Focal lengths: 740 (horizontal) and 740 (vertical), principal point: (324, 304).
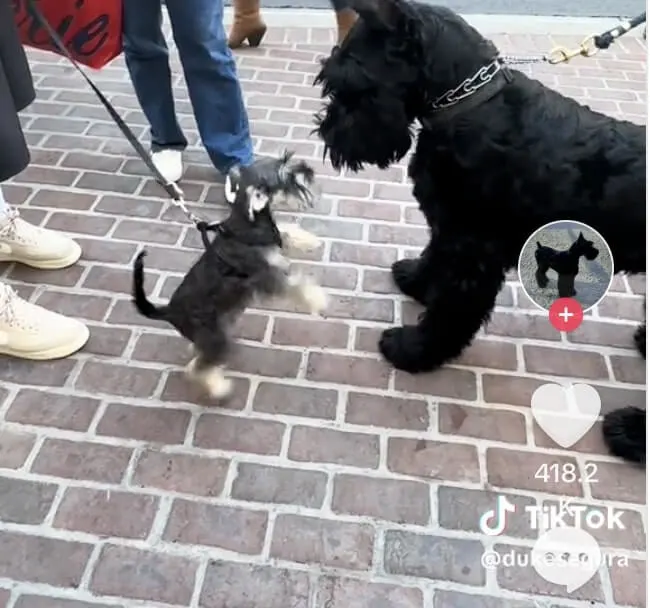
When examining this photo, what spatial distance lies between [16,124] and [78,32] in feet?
2.65

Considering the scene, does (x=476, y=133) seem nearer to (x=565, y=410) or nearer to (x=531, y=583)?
(x=565, y=410)

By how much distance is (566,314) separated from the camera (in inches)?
88.4

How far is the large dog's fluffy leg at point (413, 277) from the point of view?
8.59 ft

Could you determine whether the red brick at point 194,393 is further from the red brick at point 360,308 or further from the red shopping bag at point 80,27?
→ the red shopping bag at point 80,27

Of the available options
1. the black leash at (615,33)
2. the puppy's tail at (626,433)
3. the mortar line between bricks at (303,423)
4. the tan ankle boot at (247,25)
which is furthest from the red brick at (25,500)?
the tan ankle boot at (247,25)

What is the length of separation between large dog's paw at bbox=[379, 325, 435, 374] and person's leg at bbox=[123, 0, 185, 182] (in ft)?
4.74

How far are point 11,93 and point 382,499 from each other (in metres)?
1.63

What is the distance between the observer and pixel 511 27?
5.15 m

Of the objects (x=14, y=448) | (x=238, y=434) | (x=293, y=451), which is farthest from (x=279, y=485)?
(x=14, y=448)

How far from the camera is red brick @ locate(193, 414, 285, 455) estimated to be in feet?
7.19

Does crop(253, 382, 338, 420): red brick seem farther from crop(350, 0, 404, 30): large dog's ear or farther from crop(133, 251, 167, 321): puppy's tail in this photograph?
crop(350, 0, 404, 30): large dog's ear

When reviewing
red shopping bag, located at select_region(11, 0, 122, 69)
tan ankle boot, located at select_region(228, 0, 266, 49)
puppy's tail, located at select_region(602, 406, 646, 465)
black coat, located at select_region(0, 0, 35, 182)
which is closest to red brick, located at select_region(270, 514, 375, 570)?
puppy's tail, located at select_region(602, 406, 646, 465)

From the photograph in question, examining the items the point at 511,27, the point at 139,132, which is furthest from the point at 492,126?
the point at 511,27

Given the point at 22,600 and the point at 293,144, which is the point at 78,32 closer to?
the point at 293,144
